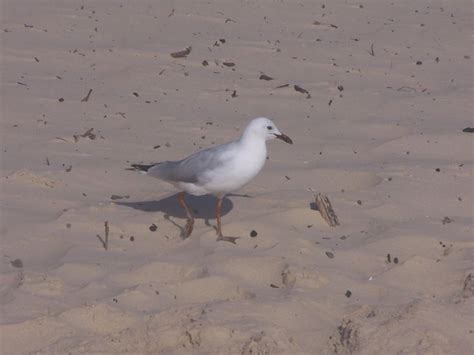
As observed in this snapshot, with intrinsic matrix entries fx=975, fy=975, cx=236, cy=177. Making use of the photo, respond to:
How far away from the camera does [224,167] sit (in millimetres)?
5879

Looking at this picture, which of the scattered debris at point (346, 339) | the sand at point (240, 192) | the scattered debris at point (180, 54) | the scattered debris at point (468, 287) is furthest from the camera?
the scattered debris at point (180, 54)

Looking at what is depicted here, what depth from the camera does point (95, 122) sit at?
812cm

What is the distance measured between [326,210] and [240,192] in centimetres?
81

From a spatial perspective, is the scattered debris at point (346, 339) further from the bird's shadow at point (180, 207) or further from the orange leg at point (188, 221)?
the bird's shadow at point (180, 207)

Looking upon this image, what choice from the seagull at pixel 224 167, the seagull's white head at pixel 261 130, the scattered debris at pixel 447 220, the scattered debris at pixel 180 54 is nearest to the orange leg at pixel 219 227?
the seagull at pixel 224 167

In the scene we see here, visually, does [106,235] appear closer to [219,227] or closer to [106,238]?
[106,238]

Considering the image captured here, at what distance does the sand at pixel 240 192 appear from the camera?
14.9ft

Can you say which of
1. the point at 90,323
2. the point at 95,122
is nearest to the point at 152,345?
the point at 90,323

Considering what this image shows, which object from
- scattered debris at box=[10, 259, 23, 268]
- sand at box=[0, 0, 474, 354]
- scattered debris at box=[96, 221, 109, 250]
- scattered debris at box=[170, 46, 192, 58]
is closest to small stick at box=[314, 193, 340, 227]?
sand at box=[0, 0, 474, 354]

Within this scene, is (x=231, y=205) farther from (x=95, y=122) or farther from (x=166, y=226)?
(x=95, y=122)

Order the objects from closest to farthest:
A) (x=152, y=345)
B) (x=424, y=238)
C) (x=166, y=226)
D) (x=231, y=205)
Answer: (x=152, y=345), (x=424, y=238), (x=166, y=226), (x=231, y=205)

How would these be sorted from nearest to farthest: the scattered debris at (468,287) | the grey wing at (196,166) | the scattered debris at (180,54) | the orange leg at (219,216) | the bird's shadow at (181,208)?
the scattered debris at (468,287), the orange leg at (219,216), the grey wing at (196,166), the bird's shadow at (181,208), the scattered debris at (180,54)

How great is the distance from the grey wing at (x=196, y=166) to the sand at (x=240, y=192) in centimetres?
29

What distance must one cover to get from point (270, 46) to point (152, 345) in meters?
6.83
